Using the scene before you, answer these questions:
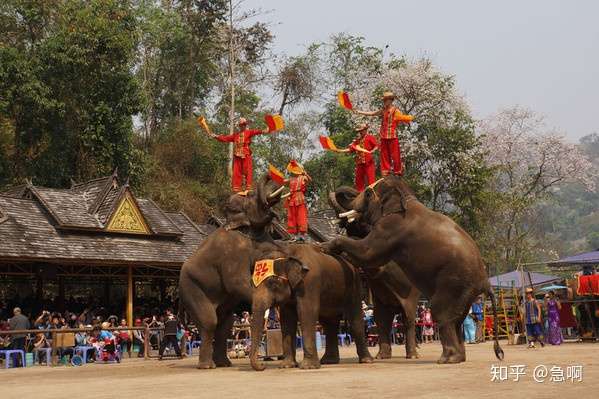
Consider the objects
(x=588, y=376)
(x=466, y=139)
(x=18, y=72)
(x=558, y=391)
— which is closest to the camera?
(x=558, y=391)

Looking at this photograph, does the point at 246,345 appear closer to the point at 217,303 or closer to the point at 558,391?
the point at 217,303

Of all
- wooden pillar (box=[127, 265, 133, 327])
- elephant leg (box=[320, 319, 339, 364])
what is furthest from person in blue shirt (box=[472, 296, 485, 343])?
elephant leg (box=[320, 319, 339, 364])

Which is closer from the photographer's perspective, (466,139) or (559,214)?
(466,139)

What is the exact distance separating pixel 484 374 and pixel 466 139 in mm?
33766

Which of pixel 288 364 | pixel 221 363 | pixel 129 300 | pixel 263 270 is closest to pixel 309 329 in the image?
pixel 288 364

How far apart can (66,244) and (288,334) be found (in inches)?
514

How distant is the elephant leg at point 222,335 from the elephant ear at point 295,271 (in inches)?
97.3

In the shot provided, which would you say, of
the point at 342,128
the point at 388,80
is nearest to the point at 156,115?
the point at 342,128

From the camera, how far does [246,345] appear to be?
24.6m

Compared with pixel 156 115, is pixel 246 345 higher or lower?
lower

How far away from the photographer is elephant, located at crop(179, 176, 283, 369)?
15961mm

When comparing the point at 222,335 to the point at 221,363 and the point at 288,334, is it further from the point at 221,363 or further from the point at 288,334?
the point at 288,334

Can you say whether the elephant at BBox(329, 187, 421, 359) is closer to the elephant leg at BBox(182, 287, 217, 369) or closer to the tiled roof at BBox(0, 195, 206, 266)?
the elephant leg at BBox(182, 287, 217, 369)

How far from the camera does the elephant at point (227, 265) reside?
628 inches
